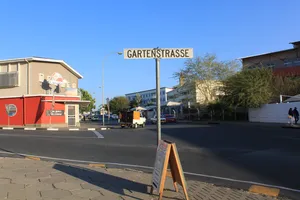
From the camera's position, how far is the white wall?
107 ft

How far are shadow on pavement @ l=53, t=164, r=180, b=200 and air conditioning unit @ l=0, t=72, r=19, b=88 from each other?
31.3 meters

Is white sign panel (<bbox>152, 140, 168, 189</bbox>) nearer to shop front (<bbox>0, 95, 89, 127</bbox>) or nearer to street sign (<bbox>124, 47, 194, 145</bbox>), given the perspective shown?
street sign (<bbox>124, 47, 194, 145</bbox>)

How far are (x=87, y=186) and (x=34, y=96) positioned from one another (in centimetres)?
3151

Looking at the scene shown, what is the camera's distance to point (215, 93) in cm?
5034

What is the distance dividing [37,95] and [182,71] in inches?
941

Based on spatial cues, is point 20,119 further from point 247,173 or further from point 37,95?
point 247,173

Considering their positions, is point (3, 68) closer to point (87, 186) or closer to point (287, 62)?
point (87, 186)

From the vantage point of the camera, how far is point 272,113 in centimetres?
3478

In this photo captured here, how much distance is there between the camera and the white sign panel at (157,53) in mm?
7117

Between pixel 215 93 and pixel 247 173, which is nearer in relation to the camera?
pixel 247 173

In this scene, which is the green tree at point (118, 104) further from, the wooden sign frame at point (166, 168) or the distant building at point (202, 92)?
the wooden sign frame at point (166, 168)

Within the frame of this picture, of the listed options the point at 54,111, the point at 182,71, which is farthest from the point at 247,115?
the point at 54,111

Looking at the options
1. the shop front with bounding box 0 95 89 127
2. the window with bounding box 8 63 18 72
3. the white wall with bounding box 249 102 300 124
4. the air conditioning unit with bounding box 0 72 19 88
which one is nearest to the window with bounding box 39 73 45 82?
the shop front with bounding box 0 95 89 127

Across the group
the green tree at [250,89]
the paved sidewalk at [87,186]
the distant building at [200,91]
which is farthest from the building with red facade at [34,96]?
the paved sidewalk at [87,186]
